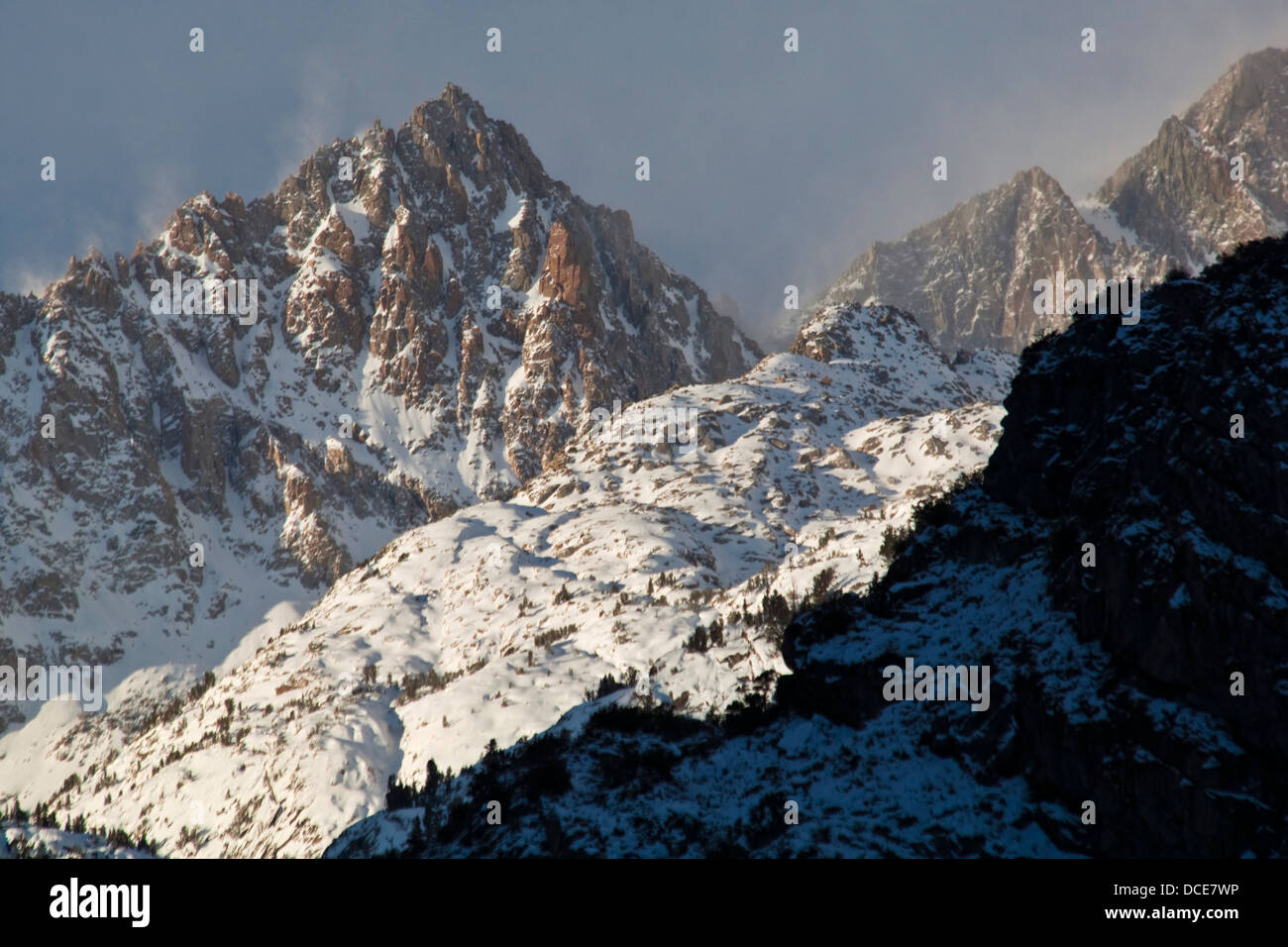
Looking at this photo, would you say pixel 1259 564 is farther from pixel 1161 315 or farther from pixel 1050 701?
pixel 1161 315

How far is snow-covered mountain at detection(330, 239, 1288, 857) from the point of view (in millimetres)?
63250

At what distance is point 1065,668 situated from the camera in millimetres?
70438

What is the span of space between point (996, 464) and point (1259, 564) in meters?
33.6

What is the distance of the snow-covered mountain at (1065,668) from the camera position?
2490 inches

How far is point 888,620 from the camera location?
88.0 metres
